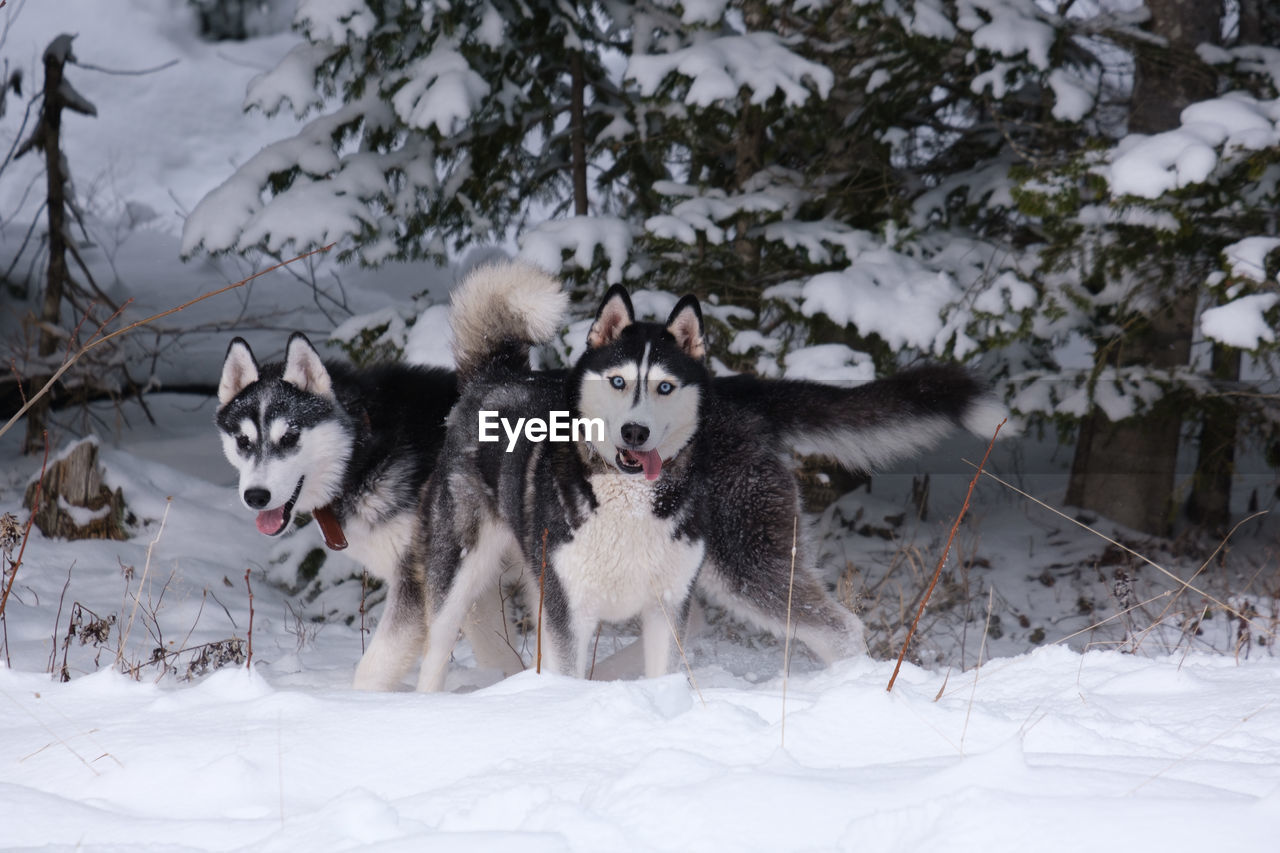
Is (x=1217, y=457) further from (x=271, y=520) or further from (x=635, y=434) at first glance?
(x=271, y=520)

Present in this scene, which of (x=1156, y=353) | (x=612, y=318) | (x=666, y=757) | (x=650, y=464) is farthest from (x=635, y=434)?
(x=1156, y=353)

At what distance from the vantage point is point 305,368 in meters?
3.81

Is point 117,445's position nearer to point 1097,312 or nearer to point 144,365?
point 144,365

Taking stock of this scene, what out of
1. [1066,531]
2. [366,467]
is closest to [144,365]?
[366,467]

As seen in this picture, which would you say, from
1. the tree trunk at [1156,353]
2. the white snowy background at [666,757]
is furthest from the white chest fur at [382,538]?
the tree trunk at [1156,353]

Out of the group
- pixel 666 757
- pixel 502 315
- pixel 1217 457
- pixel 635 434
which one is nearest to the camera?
pixel 666 757

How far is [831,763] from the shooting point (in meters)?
2.09

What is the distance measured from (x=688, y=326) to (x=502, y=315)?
0.98 metres

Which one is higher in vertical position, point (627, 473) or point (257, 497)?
point (627, 473)

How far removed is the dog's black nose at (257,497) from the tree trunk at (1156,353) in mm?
4607

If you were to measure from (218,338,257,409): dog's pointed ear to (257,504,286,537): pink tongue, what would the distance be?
535mm

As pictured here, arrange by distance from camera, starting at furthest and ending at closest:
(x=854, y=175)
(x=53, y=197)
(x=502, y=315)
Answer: (x=53, y=197) → (x=854, y=175) → (x=502, y=315)

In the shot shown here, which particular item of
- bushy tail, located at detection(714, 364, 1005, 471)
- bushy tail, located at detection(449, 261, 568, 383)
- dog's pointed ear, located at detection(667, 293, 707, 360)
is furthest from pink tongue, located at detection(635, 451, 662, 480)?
bushy tail, located at detection(449, 261, 568, 383)

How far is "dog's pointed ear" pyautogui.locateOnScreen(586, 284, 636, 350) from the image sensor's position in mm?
3418
